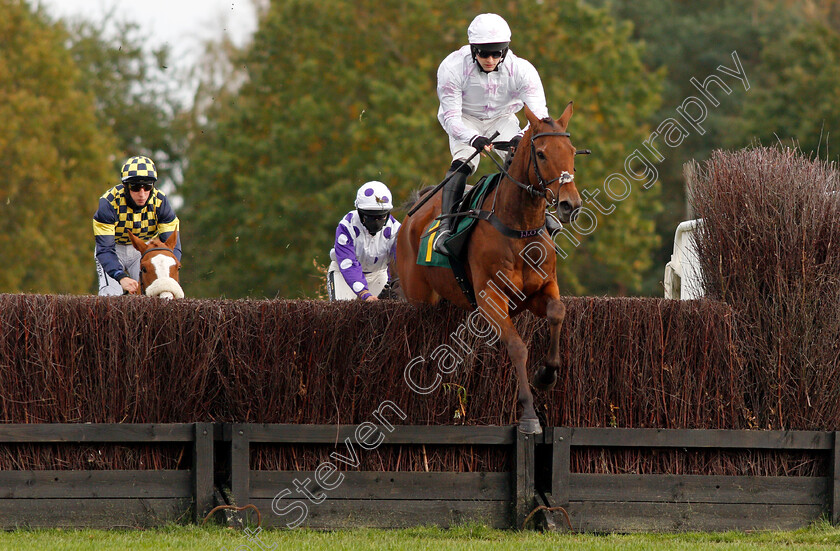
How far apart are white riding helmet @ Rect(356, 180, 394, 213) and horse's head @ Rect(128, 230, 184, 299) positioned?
6.64 feet

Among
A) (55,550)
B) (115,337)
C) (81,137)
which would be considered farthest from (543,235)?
(81,137)

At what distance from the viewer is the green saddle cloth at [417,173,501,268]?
845cm

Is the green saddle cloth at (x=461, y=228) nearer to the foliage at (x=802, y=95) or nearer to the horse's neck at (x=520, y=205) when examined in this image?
the horse's neck at (x=520, y=205)

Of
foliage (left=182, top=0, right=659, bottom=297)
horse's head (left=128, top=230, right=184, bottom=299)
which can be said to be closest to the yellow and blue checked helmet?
horse's head (left=128, top=230, right=184, bottom=299)

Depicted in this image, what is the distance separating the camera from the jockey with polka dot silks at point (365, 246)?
1132 centimetres

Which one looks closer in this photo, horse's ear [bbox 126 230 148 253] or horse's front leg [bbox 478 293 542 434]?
horse's front leg [bbox 478 293 542 434]

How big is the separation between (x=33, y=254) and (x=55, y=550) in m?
27.6

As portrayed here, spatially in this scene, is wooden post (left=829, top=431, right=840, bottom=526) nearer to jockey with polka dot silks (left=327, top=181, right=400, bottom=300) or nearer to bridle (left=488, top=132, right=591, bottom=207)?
bridle (left=488, top=132, right=591, bottom=207)

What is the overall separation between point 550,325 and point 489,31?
2.30 meters

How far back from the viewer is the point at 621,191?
110 feet

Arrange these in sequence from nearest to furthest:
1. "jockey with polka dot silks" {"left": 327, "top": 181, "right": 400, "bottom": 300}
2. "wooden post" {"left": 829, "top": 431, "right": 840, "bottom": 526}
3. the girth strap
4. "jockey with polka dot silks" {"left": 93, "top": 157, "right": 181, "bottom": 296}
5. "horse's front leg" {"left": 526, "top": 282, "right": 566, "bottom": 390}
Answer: "horse's front leg" {"left": 526, "top": 282, "right": 566, "bottom": 390}, the girth strap, "wooden post" {"left": 829, "top": 431, "right": 840, "bottom": 526}, "jockey with polka dot silks" {"left": 93, "top": 157, "right": 181, "bottom": 296}, "jockey with polka dot silks" {"left": 327, "top": 181, "right": 400, "bottom": 300}

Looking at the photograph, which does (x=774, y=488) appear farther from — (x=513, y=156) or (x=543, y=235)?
(x=513, y=156)

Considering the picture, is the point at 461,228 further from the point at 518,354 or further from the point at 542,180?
the point at 518,354

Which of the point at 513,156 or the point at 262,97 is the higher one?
the point at 262,97
